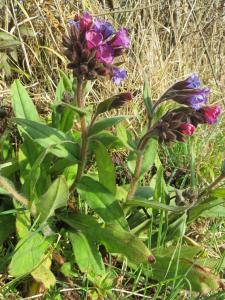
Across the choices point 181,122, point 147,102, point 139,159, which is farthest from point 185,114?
point 139,159

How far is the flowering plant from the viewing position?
213 cm

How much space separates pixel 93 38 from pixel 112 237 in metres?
0.86

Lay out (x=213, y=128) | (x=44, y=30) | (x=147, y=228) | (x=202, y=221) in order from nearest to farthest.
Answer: (x=147, y=228) → (x=202, y=221) → (x=213, y=128) → (x=44, y=30)

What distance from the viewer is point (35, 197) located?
2.30 meters

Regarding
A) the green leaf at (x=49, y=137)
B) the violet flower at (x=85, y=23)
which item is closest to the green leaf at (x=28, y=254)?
the green leaf at (x=49, y=137)

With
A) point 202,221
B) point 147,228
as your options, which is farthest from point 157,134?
point 202,221

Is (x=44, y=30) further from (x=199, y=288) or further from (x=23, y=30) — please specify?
(x=199, y=288)

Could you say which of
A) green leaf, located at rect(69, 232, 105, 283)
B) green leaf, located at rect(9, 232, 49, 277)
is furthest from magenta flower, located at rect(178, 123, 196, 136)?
green leaf, located at rect(9, 232, 49, 277)

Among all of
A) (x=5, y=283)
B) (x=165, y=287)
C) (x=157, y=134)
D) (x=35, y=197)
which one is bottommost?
(x=165, y=287)

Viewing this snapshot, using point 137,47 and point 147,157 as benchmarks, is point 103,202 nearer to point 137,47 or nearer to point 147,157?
point 147,157

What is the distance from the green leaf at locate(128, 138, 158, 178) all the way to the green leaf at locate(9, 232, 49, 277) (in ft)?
1.74

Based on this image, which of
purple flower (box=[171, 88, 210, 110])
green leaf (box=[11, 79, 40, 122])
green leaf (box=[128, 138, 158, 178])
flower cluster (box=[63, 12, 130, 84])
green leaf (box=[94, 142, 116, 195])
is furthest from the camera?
green leaf (box=[11, 79, 40, 122])

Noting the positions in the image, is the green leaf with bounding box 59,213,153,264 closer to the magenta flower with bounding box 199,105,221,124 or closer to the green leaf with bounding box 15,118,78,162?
the green leaf with bounding box 15,118,78,162

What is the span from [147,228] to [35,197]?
582 mm
